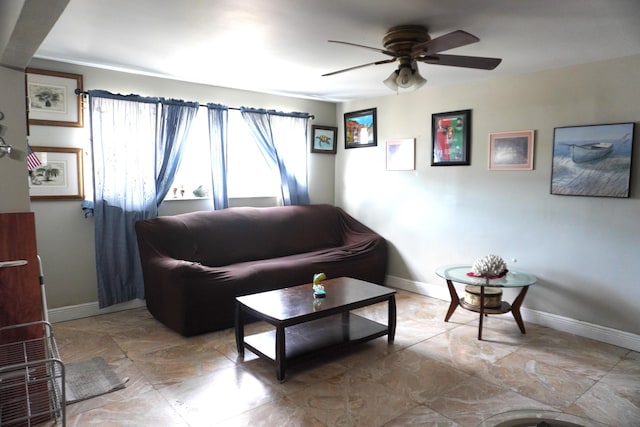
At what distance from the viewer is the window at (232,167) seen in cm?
436

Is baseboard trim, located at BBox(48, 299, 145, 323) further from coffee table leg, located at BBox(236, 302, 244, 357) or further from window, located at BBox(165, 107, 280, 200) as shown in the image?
coffee table leg, located at BBox(236, 302, 244, 357)

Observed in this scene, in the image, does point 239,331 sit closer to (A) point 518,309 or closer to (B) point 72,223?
(B) point 72,223

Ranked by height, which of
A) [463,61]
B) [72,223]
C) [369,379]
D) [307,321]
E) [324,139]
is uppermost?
[463,61]

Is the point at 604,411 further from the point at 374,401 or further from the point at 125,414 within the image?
the point at 125,414

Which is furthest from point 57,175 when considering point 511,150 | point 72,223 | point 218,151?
point 511,150

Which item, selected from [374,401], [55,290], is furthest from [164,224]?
[374,401]

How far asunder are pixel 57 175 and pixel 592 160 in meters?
4.44

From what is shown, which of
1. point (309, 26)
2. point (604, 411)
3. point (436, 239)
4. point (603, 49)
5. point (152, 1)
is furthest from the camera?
point (436, 239)

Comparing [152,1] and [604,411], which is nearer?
[152,1]

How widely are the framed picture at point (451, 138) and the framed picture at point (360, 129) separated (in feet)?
2.78

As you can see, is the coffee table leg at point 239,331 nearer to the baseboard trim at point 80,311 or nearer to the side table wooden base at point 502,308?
the baseboard trim at point 80,311

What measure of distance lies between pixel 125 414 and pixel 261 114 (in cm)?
332

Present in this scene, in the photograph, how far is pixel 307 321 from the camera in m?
2.69

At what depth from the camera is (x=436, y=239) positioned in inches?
175
